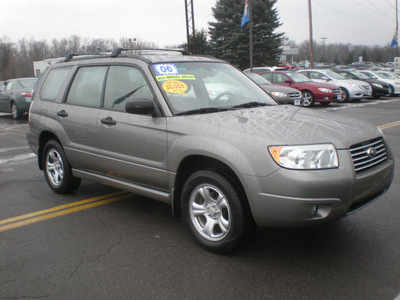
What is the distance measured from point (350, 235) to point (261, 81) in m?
12.0

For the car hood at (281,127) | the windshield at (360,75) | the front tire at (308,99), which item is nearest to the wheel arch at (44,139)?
the car hood at (281,127)

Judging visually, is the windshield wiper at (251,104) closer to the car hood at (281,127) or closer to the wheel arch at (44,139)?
the car hood at (281,127)

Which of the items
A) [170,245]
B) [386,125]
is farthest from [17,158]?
[386,125]

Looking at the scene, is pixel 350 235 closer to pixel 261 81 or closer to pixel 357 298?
pixel 357 298

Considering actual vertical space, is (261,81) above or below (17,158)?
above

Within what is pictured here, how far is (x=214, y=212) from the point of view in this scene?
346cm

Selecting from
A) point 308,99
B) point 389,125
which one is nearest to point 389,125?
point 389,125

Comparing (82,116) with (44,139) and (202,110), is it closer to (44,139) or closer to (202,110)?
(44,139)

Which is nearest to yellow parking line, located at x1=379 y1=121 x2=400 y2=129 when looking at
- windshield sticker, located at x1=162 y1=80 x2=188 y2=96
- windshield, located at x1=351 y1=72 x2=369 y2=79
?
windshield sticker, located at x1=162 y1=80 x2=188 y2=96

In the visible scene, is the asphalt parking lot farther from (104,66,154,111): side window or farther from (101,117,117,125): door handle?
(104,66,154,111): side window

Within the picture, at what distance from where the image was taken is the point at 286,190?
9.72 feet

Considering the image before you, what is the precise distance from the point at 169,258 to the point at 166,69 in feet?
6.24

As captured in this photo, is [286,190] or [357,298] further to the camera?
[286,190]

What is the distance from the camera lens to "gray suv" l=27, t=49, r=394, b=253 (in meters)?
3.03
